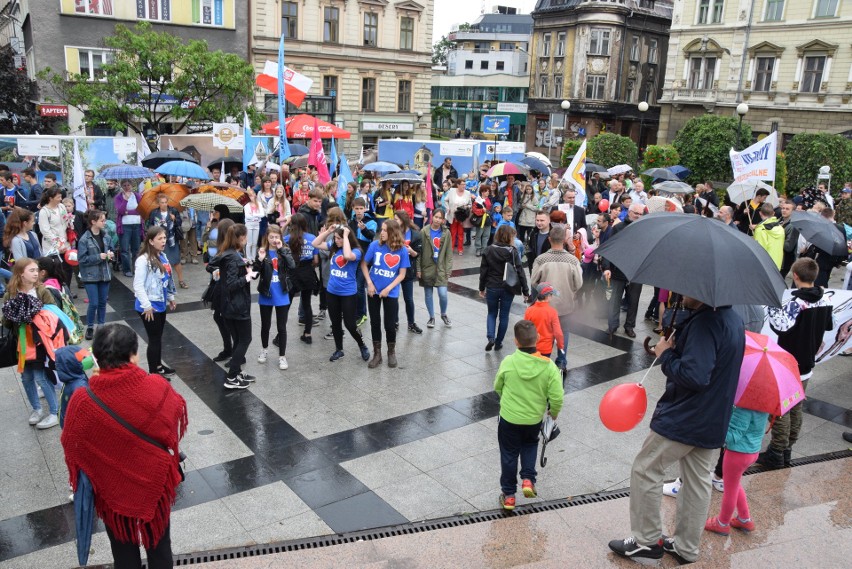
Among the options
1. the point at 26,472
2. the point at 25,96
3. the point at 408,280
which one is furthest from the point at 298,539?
the point at 25,96

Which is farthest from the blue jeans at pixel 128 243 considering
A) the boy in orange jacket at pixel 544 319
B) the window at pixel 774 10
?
the window at pixel 774 10

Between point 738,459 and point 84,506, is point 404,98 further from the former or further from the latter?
point 84,506

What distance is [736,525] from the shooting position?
4.80 m

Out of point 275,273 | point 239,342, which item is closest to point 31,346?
point 239,342

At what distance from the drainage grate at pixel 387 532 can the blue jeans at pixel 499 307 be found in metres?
3.49

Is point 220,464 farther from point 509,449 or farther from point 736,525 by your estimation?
point 736,525

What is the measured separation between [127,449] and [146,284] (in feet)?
12.9

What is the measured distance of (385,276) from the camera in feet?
26.5

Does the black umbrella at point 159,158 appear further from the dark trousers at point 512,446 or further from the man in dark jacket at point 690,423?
the man in dark jacket at point 690,423

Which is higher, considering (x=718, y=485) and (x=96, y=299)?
(x=96, y=299)

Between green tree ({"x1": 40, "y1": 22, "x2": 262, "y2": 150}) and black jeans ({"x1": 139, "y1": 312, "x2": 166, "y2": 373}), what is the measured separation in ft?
66.0

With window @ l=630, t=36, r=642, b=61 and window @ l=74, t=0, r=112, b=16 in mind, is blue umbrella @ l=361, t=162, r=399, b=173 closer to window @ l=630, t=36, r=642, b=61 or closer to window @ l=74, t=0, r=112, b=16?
window @ l=74, t=0, r=112, b=16

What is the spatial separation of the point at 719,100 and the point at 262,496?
147 feet

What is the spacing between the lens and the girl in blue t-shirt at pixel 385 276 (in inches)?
316
